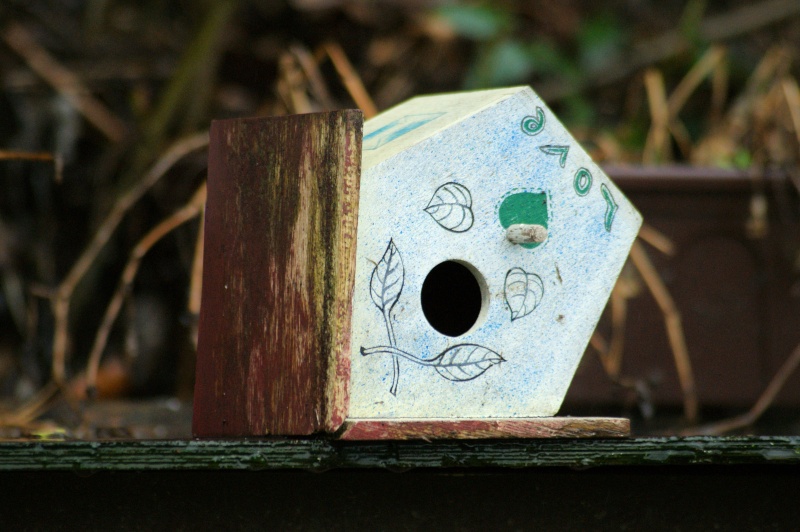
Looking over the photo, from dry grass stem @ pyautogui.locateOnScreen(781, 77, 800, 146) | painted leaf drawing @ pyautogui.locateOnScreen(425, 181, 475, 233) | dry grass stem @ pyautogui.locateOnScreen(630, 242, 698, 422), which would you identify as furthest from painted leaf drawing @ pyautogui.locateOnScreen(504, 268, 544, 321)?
dry grass stem @ pyautogui.locateOnScreen(781, 77, 800, 146)

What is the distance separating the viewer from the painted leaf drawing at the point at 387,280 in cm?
130

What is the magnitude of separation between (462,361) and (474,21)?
100 inches

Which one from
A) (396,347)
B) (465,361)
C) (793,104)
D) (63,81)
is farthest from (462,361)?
(63,81)

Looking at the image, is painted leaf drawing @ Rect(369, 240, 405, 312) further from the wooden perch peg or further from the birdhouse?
the wooden perch peg

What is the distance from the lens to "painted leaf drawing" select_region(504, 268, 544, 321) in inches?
56.3

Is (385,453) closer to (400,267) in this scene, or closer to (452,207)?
(400,267)

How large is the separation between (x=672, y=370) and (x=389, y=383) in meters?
1.49

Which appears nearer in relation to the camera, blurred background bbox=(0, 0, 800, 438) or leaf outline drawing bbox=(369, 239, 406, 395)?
leaf outline drawing bbox=(369, 239, 406, 395)

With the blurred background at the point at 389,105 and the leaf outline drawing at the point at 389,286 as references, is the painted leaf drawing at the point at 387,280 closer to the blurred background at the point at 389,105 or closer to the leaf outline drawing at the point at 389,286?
the leaf outline drawing at the point at 389,286

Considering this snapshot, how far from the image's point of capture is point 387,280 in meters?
1.31

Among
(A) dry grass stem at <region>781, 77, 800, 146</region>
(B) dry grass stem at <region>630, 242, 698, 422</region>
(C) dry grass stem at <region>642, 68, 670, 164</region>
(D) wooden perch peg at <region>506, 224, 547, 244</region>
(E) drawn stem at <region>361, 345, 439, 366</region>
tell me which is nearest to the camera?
(E) drawn stem at <region>361, 345, 439, 366</region>

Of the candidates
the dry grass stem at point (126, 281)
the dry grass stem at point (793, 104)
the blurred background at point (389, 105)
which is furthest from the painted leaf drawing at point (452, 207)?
the dry grass stem at point (793, 104)

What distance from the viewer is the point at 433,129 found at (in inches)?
54.2

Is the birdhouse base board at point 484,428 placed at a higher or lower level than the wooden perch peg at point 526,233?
lower
